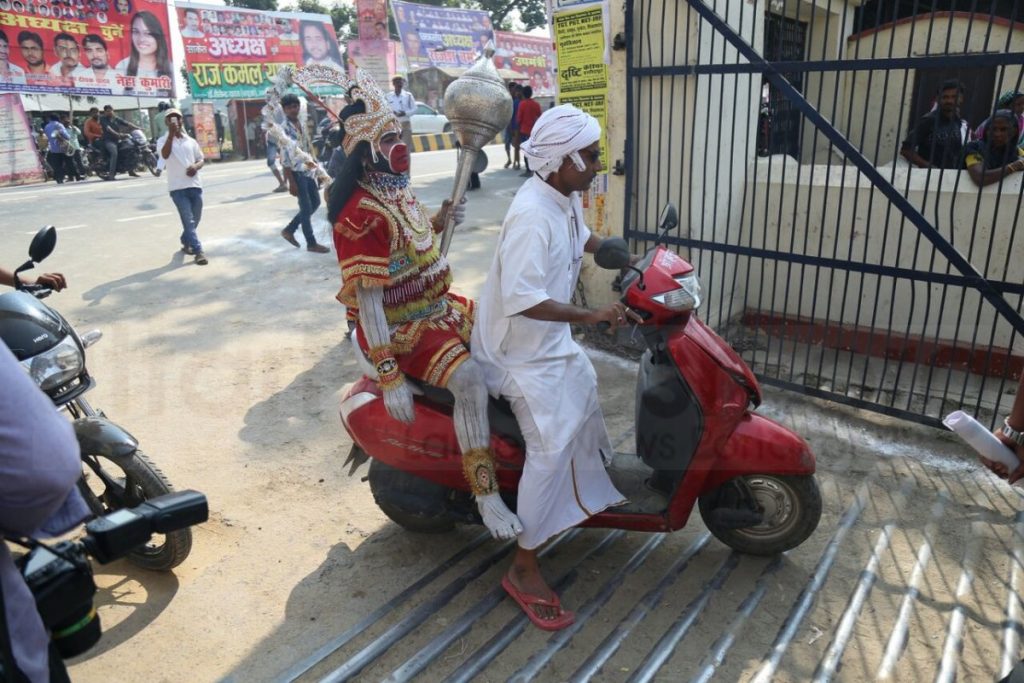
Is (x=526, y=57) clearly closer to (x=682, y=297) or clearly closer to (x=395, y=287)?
(x=395, y=287)

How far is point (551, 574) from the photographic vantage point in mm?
2965

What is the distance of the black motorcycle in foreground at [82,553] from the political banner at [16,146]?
18408mm

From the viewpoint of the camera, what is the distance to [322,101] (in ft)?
10.5

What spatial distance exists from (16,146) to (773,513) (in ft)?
62.3

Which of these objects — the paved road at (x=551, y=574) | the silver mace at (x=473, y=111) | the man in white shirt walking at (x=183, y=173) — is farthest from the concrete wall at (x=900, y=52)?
the man in white shirt walking at (x=183, y=173)

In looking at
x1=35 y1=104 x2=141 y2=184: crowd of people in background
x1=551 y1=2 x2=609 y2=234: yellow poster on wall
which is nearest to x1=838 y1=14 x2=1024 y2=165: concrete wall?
x1=551 y1=2 x2=609 y2=234: yellow poster on wall

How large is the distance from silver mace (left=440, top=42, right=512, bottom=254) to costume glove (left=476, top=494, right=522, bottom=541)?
1198 millimetres

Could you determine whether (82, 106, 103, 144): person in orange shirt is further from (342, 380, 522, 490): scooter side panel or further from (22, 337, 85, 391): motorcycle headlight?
(342, 380, 522, 490): scooter side panel

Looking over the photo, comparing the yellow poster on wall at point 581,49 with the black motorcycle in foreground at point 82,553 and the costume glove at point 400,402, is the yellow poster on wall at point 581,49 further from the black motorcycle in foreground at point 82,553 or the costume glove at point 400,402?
the black motorcycle in foreground at point 82,553

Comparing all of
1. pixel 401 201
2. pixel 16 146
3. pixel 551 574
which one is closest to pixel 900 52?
pixel 401 201

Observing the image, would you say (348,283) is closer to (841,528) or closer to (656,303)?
(656,303)

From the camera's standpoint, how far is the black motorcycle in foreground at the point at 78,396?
260cm

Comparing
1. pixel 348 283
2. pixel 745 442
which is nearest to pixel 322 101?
pixel 348 283

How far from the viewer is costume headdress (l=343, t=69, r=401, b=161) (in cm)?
274
